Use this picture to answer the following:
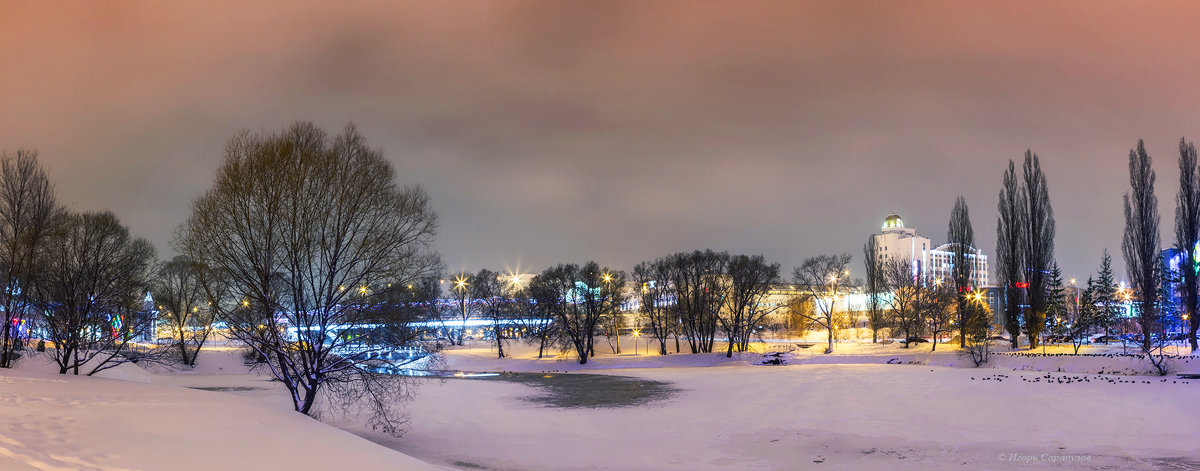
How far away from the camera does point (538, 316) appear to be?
77.4 meters

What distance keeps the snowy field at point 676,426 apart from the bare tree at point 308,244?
2.01 meters

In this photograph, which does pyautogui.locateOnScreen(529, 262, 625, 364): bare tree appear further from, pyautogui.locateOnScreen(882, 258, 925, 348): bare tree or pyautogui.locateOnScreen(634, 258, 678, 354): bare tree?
pyautogui.locateOnScreen(882, 258, 925, 348): bare tree

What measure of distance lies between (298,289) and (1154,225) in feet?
208

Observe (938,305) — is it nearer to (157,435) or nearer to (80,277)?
(80,277)

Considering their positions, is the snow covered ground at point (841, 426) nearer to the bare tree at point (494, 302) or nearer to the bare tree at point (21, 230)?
the bare tree at point (21, 230)

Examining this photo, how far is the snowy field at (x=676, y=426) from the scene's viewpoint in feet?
34.4

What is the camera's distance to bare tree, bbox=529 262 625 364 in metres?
66.9

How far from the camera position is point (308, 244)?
17.5 meters

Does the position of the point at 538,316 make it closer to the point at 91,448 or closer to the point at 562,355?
the point at 562,355

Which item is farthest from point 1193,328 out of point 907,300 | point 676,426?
point 676,426

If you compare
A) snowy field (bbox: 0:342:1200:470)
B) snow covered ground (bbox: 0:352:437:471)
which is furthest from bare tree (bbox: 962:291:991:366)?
snow covered ground (bbox: 0:352:437:471)

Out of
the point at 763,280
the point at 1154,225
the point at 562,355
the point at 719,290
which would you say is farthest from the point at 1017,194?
the point at 562,355

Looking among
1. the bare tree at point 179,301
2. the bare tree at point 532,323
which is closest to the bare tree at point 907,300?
the bare tree at point 532,323

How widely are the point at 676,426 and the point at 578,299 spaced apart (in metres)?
47.7
